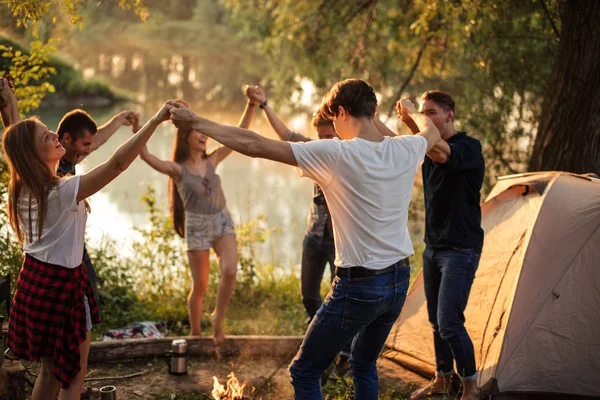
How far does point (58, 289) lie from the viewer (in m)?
3.13

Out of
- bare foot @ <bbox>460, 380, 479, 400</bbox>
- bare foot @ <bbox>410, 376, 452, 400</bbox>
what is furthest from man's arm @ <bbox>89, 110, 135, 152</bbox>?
bare foot @ <bbox>460, 380, 479, 400</bbox>

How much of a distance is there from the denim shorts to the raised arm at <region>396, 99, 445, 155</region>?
5.78ft

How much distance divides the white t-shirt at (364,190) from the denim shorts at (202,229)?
2.00 meters

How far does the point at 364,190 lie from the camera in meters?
2.83

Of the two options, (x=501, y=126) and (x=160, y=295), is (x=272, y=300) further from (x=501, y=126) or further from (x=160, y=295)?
(x=501, y=126)

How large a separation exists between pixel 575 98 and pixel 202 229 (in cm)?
334

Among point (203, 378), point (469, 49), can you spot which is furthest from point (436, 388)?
point (469, 49)

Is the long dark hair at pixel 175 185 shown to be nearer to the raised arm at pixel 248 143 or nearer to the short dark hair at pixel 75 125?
the short dark hair at pixel 75 125

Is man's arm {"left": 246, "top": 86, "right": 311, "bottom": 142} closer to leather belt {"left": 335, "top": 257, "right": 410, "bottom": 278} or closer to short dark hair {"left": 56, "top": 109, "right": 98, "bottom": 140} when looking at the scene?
short dark hair {"left": 56, "top": 109, "right": 98, "bottom": 140}

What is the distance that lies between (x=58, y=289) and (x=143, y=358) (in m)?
1.98

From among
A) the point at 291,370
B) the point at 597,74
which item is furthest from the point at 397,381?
the point at 597,74

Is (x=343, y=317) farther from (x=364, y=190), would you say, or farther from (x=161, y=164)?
(x=161, y=164)

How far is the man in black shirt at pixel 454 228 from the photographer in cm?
387

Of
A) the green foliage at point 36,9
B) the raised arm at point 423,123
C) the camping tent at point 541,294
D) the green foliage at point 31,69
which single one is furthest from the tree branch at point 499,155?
the green foliage at point 31,69
